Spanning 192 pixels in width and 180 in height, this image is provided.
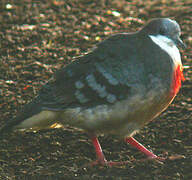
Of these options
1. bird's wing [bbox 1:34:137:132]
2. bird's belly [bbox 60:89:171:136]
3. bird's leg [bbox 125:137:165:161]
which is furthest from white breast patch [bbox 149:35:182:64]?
bird's leg [bbox 125:137:165:161]

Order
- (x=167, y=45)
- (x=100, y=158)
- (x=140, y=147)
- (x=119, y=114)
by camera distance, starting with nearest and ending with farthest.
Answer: (x=119, y=114)
(x=167, y=45)
(x=100, y=158)
(x=140, y=147)

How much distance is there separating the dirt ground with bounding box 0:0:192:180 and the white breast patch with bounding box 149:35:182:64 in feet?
3.44

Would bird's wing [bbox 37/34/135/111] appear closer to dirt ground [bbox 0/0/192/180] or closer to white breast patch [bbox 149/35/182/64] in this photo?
white breast patch [bbox 149/35/182/64]

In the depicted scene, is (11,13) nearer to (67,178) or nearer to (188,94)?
(188,94)

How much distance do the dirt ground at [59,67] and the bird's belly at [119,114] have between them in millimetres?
435

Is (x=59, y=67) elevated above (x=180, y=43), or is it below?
below

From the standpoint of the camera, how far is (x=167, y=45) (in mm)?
4723

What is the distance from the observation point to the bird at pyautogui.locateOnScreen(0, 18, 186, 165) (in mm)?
4461

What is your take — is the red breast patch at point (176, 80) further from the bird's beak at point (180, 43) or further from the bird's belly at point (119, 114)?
the bird's beak at point (180, 43)

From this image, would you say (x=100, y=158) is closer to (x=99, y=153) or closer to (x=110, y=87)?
(x=99, y=153)

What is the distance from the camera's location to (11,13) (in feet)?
30.2

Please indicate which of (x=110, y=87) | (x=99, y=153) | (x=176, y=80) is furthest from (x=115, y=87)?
(x=99, y=153)

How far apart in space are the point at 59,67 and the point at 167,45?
111 inches

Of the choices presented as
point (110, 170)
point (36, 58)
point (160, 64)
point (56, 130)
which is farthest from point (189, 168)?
point (36, 58)
